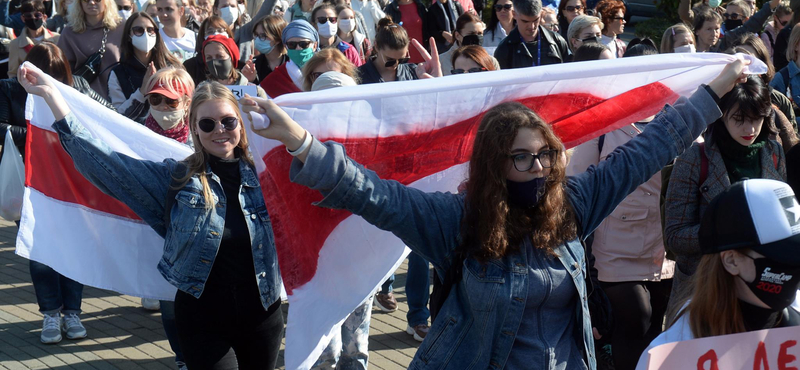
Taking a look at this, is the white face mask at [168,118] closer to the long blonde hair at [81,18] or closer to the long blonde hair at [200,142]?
the long blonde hair at [200,142]

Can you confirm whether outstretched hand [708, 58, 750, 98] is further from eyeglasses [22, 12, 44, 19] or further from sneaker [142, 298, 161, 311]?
eyeglasses [22, 12, 44, 19]

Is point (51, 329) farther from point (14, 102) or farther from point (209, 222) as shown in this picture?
point (209, 222)

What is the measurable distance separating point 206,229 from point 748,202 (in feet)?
7.71

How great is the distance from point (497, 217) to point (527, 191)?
142mm

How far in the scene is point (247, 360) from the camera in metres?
4.08

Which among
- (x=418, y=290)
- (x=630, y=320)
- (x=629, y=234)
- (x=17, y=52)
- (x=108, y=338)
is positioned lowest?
(x=108, y=338)

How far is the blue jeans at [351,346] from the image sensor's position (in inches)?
194

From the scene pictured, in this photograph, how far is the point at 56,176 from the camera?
4.90 m

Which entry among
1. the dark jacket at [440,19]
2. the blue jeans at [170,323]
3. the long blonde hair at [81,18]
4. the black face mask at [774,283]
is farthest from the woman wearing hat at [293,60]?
the black face mask at [774,283]

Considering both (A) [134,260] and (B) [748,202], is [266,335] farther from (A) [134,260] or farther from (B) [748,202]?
(B) [748,202]

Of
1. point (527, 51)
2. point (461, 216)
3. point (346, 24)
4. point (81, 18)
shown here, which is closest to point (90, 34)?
point (81, 18)

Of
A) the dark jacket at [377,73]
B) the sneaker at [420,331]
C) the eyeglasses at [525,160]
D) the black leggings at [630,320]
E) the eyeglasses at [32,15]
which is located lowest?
the sneaker at [420,331]

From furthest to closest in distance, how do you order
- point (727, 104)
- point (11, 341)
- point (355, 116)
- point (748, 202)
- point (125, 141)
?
point (11, 341) < point (125, 141) < point (727, 104) < point (355, 116) < point (748, 202)

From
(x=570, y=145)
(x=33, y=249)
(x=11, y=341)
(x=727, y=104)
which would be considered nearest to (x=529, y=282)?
(x=570, y=145)
